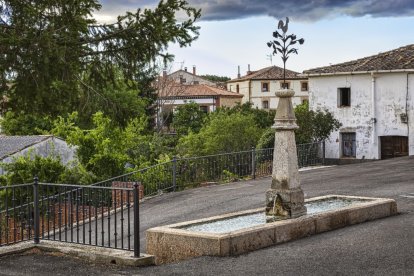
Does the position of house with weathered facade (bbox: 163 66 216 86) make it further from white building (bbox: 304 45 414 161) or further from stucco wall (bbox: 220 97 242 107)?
white building (bbox: 304 45 414 161)

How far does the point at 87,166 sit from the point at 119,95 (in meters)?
21.9

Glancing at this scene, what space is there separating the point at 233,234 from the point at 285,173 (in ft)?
6.95

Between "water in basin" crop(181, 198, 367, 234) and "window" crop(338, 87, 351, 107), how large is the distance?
2216 cm

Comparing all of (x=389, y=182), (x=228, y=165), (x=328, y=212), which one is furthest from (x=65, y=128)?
(x=328, y=212)

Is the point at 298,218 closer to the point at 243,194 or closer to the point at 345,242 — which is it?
the point at 345,242

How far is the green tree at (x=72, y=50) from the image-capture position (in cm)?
→ 1211

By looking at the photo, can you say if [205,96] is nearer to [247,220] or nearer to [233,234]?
[247,220]

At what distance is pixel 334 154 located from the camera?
115 ft

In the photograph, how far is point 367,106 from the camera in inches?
1347

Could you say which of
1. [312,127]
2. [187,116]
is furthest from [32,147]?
[187,116]

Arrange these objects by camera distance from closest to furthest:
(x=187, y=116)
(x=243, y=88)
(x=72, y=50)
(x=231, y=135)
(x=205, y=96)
A: 1. (x=72, y=50)
2. (x=231, y=135)
3. (x=187, y=116)
4. (x=205, y=96)
5. (x=243, y=88)

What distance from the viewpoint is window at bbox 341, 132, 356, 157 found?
115 feet

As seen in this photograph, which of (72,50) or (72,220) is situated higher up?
(72,50)

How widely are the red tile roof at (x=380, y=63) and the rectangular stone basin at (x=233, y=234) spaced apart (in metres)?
22.7
